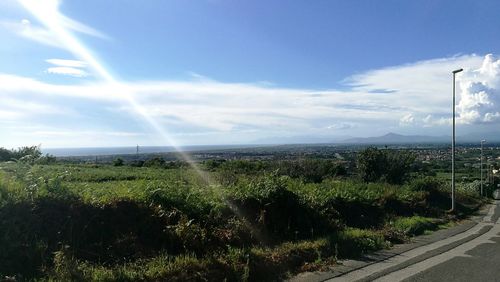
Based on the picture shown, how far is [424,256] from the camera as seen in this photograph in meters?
10.6

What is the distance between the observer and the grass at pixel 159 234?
7.22 meters

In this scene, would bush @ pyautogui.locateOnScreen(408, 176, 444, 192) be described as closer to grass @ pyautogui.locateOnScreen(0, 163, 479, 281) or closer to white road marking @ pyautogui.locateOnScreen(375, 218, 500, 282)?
white road marking @ pyautogui.locateOnScreen(375, 218, 500, 282)

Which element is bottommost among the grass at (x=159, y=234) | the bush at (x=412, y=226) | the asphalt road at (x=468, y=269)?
the bush at (x=412, y=226)

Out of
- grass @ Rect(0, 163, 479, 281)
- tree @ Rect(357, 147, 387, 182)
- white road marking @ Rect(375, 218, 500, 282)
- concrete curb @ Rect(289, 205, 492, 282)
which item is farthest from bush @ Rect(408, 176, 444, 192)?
grass @ Rect(0, 163, 479, 281)

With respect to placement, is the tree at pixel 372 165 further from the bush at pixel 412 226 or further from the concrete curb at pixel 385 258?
the concrete curb at pixel 385 258

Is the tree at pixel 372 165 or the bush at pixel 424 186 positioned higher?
the tree at pixel 372 165

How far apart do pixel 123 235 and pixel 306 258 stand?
3704mm

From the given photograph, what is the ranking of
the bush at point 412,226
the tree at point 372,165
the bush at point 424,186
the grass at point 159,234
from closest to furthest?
the grass at point 159,234 < the bush at point 412,226 < the bush at point 424,186 < the tree at point 372,165

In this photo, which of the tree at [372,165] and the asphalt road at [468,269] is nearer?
the asphalt road at [468,269]

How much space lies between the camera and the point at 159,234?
8969 mm

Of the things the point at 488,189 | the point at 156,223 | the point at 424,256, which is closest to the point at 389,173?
the point at 488,189

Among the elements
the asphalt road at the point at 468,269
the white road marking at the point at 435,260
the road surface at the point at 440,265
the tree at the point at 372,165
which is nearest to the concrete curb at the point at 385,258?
the road surface at the point at 440,265

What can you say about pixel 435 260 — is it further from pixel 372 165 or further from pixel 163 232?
pixel 372 165

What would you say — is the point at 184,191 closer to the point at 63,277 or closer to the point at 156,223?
the point at 156,223
